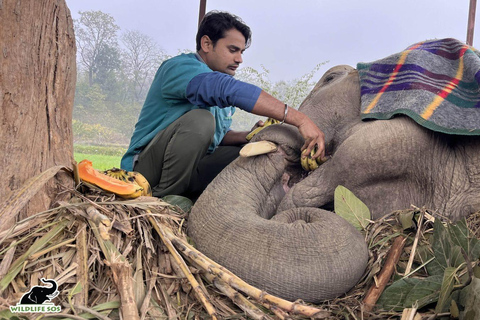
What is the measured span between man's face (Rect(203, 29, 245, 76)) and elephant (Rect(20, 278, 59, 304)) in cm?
170

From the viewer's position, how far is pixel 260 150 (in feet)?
4.99

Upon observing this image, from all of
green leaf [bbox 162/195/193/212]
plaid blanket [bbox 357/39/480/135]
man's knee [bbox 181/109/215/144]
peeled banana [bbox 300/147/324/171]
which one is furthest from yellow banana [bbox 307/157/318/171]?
man's knee [bbox 181/109/215/144]

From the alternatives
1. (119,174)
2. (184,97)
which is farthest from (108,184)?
(184,97)

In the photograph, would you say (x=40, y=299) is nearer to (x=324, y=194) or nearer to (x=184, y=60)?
(x=324, y=194)

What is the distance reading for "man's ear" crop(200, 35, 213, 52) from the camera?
2363mm

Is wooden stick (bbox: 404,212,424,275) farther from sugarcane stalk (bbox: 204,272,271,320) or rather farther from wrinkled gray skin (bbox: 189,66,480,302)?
sugarcane stalk (bbox: 204,272,271,320)

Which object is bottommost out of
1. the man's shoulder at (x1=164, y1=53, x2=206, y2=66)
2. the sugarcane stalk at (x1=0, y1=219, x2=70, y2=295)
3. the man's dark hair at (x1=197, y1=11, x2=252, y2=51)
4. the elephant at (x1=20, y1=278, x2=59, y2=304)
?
the elephant at (x1=20, y1=278, x2=59, y2=304)

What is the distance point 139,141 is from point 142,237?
3.99 ft

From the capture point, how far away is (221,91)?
5.82 ft

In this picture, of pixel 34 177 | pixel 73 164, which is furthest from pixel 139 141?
pixel 34 177

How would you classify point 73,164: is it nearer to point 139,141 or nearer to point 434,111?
point 139,141

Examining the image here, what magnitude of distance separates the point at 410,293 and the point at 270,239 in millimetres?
379

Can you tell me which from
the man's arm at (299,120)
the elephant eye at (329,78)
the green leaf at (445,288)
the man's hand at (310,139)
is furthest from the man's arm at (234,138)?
the green leaf at (445,288)

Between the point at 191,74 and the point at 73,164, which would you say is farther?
the point at 191,74
